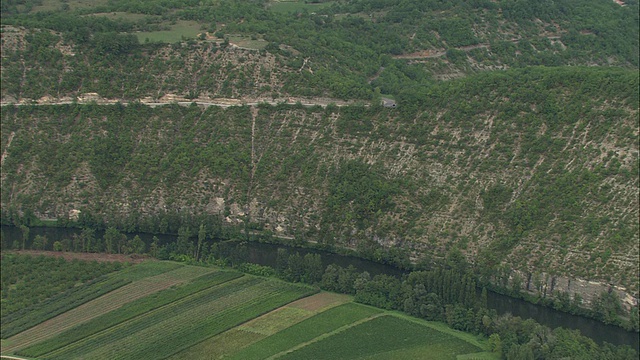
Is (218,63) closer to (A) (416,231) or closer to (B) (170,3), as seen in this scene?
(B) (170,3)

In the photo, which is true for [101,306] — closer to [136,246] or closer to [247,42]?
[136,246]

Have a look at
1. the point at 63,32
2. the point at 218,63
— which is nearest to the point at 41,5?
the point at 63,32

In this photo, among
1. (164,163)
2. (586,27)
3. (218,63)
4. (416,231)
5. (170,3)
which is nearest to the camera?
(416,231)

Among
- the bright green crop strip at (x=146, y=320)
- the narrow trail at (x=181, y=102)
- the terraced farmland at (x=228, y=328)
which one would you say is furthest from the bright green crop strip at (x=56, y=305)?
the narrow trail at (x=181, y=102)

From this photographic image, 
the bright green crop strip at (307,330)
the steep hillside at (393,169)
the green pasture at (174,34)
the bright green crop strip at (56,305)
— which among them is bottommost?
the bright green crop strip at (56,305)

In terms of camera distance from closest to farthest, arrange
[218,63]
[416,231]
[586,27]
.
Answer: [416,231]
[218,63]
[586,27]

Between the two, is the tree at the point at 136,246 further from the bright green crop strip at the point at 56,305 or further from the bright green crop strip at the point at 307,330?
the bright green crop strip at the point at 307,330

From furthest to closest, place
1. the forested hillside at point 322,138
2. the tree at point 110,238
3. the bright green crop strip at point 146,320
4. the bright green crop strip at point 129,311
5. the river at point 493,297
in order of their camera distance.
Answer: the tree at point 110,238 < the forested hillside at point 322,138 < the river at point 493,297 < the bright green crop strip at point 129,311 < the bright green crop strip at point 146,320
